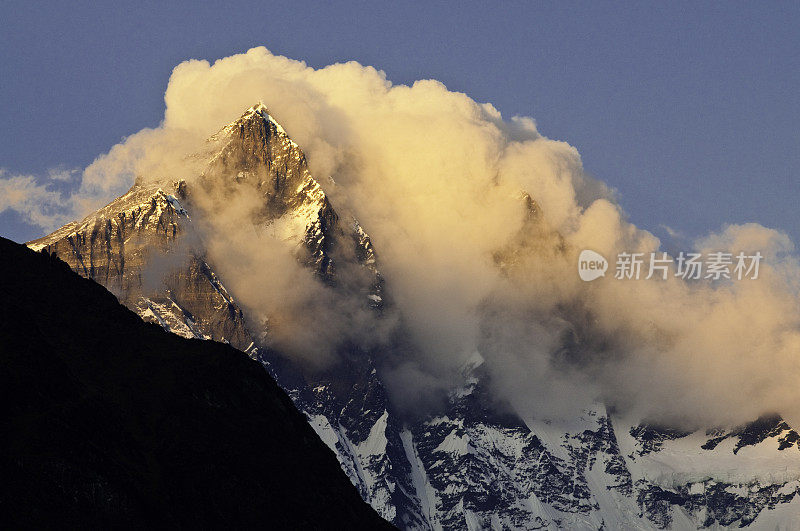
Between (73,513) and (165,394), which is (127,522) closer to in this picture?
(73,513)

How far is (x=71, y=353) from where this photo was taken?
17375cm

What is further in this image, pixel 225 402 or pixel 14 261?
pixel 14 261

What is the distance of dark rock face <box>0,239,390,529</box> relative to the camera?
5413 inches

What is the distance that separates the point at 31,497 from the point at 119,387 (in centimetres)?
3728

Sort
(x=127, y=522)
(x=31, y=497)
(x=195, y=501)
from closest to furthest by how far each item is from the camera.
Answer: (x=31, y=497) < (x=127, y=522) < (x=195, y=501)

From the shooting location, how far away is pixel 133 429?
158750 millimetres

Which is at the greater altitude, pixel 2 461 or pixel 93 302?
pixel 93 302

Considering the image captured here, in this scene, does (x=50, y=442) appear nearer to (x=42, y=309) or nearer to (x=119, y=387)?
(x=119, y=387)

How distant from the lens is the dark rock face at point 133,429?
138m

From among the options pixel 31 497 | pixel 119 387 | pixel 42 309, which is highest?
pixel 42 309

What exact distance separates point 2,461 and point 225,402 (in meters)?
46.0

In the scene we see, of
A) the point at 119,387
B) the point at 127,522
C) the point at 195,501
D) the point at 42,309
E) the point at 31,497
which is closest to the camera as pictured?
the point at 31,497

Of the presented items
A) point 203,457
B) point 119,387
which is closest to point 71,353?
point 119,387

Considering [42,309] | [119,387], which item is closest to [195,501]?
[119,387]
